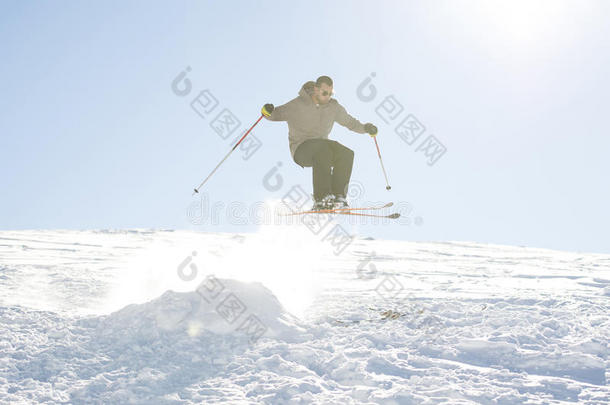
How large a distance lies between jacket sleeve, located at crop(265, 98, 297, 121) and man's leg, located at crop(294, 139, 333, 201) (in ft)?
1.91

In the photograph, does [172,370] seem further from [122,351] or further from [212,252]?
[212,252]

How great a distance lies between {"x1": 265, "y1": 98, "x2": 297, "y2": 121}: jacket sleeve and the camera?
6840 millimetres

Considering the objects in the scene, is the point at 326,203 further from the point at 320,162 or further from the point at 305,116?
the point at 305,116

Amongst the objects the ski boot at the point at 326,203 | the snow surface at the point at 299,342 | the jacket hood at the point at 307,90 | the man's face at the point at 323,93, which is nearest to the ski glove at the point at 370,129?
the man's face at the point at 323,93

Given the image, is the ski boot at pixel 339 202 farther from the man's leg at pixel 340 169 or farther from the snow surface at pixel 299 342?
the snow surface at pixel 299 342

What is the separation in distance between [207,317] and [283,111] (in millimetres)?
4179

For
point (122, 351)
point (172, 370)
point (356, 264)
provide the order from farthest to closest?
1. point (356, 264)
2. point (122, 351)
3. point (172, 370)

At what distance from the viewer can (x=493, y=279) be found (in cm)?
559

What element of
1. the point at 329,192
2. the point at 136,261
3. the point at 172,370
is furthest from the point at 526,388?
the point at 136,261

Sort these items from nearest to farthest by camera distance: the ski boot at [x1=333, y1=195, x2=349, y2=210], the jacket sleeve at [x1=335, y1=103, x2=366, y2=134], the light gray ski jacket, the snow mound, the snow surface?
the snow surface, the snow mound, the ski boot at [x1=333, y1=195, x2=349, y2=210], the light gray ski jacket, the jacket sleeve at [x1=335, y1=103, x2=366, y2=134]

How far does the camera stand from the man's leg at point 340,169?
6.62 meters

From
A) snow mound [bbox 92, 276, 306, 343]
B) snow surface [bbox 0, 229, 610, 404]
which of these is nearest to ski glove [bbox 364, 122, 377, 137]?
snow surface [bbox 0, 229, 610, 404]

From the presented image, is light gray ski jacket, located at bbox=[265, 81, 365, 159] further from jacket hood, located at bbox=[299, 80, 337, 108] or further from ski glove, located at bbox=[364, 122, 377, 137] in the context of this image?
ski glove, located at bbox=[364, 122, 377, 137]

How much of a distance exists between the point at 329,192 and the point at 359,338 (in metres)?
3.50
